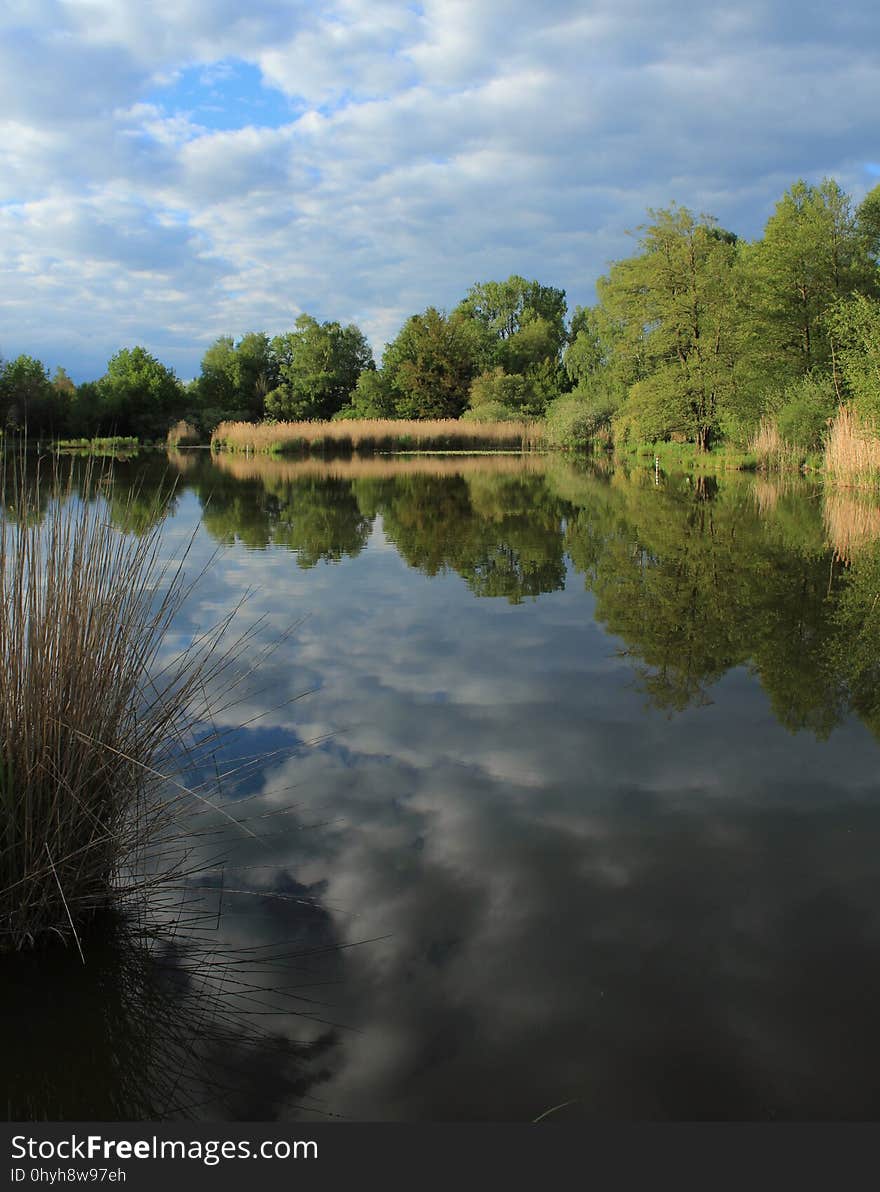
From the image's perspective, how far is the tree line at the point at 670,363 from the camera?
98.0ft

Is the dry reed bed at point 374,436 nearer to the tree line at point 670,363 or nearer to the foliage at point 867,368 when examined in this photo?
the tree line at point 670,363

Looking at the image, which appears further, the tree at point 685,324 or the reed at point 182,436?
the reed at point 182,436

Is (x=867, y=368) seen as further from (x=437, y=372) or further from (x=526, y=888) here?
(x=437, y=372)

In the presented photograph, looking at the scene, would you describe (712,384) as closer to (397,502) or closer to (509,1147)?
(397,502)

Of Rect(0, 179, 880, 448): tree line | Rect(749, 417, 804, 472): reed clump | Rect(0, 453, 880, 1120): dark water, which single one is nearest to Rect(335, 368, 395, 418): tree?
Rect(0, 179, 880, 448): tree line

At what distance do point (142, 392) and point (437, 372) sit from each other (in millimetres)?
22573

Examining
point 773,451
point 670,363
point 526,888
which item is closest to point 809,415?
point 773,451

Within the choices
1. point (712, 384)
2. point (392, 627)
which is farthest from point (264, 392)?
point (392, 627)

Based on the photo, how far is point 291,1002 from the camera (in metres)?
2.73

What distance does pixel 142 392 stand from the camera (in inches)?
2330

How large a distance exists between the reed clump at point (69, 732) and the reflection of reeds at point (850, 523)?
30.8 feet

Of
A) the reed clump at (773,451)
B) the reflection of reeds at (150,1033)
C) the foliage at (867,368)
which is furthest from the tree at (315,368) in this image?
the reflection of reeds at (150,1033)

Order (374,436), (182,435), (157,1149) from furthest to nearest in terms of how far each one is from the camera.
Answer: (182,435) → (374,436) → (157,1149)

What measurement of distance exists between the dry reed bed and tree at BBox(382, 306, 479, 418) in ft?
52.3
